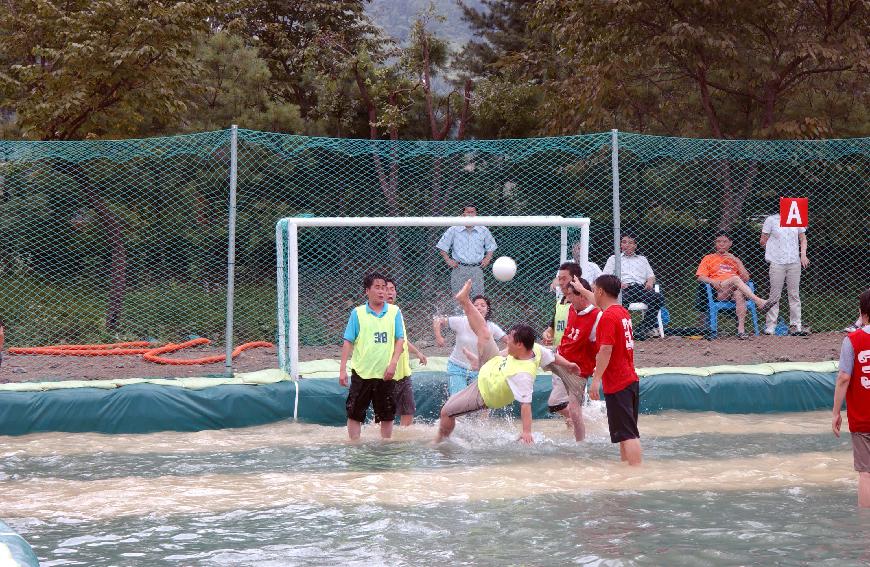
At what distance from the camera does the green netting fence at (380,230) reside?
42.9 ft

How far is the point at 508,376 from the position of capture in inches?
352

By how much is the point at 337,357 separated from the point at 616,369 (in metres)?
4.89

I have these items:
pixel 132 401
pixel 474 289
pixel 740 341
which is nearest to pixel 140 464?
pixel 132 401

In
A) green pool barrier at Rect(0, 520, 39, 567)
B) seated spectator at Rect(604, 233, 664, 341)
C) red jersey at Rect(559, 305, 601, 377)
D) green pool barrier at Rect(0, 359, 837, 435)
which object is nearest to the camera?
green pool barrier at Rect(0, 520, 39, 567)

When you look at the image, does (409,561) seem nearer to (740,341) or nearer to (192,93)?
(740,341)

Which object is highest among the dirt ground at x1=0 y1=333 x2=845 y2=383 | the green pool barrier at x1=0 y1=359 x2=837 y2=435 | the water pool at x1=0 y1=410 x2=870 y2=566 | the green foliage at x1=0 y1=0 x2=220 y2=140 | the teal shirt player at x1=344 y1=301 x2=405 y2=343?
the green foliage at x1=0 y1=0 x2=220 y2=140

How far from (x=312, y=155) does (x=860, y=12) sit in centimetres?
863

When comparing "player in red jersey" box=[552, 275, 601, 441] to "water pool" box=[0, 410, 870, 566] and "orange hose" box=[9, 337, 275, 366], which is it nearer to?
"water pool" box=[0, 410, 870, 566]

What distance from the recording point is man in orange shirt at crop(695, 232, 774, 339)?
44.6 ft

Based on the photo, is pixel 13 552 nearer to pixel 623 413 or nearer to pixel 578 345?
pixel 623 413

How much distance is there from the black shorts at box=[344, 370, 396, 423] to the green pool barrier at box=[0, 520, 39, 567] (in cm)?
478

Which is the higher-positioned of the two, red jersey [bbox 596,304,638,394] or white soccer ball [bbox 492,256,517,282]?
white soccer ball [bbox 492,256,517,282]

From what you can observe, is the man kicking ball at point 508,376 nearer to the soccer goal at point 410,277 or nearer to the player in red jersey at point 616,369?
the player in red jersey at point 616,369

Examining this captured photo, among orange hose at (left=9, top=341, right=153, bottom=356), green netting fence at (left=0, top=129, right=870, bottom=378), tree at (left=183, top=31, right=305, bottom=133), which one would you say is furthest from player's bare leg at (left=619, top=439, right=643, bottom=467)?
tree at (left=183, top=31, right=305, bottom=133)
